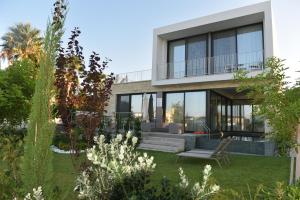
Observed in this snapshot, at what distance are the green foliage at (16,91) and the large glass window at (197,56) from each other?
959 cm

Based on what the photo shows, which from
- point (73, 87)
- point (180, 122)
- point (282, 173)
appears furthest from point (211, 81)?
point (73, 87)

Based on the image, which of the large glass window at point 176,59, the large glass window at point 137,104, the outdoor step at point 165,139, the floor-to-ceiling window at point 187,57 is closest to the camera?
the outdoor step at point 165,139

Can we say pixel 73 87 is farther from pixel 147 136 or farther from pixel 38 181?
pixel 147 136

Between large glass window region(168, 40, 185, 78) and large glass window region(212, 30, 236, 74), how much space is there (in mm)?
2253

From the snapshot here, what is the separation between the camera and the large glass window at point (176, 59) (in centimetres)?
1823

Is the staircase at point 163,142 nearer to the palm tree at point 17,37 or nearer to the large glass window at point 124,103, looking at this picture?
the large glass window at point 124,103

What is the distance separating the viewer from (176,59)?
751 inches

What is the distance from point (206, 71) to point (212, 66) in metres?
0.48

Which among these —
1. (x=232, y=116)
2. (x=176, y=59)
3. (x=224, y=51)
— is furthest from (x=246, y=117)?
(x=176, y=59)

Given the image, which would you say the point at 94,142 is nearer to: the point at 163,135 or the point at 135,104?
the point at 163,135

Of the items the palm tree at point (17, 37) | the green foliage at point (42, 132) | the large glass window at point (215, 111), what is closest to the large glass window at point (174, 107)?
the large glass window at point (215, 111)

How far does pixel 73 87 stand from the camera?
553 cm

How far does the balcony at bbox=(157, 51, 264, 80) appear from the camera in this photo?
1535 centimetres

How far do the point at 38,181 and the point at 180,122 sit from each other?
48.0ft
